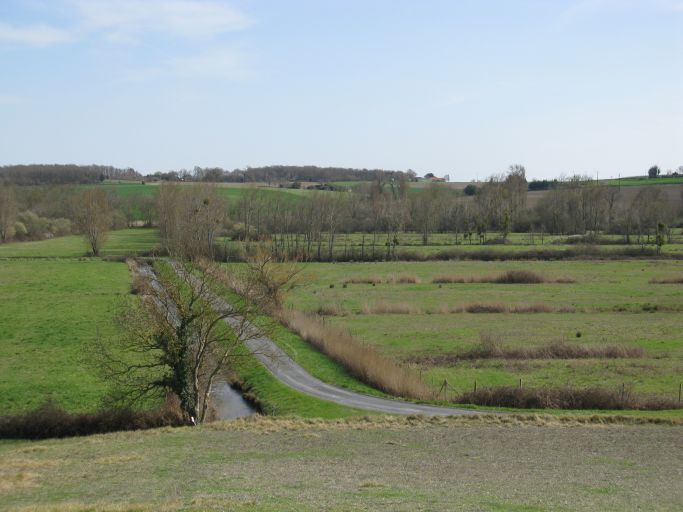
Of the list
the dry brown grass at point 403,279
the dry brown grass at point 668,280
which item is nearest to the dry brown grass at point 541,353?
the dry brown grass at point 668,280

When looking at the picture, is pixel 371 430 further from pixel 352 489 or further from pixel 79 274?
pixel 79 274

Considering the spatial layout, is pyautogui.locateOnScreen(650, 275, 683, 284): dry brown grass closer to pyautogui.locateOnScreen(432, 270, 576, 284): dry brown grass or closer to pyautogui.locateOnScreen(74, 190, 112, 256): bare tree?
pyautogui.locateOnScreen(432, 270, 576, 284): dry brown grass

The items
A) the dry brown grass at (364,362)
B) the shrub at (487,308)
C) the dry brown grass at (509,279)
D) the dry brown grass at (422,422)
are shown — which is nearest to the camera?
the dry brown grass at (422,422)

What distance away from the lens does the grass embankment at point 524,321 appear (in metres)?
43.0

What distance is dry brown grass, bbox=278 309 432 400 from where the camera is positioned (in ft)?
135

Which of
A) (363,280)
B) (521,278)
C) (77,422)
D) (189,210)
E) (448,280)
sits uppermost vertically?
(189,210)

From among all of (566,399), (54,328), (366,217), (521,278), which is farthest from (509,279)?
(366,217)

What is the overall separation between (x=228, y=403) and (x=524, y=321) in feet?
93.5

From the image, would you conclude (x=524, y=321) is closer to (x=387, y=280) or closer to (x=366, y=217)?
(x=387, y=280)

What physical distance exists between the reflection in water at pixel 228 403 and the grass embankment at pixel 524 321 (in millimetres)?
10706

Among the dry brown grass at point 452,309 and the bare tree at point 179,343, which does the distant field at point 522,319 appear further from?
the bare tree at point 179,343

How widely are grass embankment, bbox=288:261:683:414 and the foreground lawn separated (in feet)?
63.3

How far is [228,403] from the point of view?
42344mm

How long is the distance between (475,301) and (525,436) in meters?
39.1
